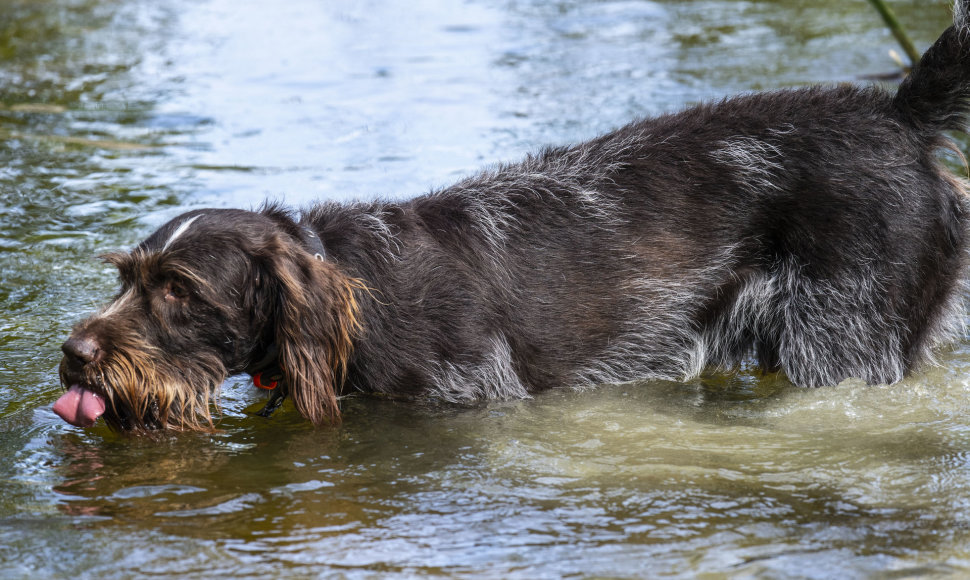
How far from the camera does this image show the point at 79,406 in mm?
4184

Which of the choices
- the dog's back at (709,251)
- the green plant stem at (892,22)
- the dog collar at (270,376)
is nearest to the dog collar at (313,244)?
the dog's back at (709,251)

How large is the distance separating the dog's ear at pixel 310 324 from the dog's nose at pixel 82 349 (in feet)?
2.19

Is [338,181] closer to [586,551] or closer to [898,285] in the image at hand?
[898,285]

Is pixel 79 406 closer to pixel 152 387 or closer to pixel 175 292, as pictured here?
pixel 152 387

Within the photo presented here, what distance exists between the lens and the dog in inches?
181

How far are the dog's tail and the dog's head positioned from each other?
2.54m

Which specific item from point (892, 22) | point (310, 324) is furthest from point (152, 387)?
point (892, 22)

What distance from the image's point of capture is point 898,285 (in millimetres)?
4773

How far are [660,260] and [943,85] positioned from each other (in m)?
1.39

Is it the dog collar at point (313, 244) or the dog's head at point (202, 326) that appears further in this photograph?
the dog collar at point (313, 244)

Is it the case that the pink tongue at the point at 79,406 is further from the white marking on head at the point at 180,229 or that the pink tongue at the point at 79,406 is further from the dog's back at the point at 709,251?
the dog's back at the point at 709,251

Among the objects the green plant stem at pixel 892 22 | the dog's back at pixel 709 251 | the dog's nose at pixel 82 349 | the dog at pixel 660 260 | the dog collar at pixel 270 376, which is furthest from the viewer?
the green plant stem at pixel 892 22

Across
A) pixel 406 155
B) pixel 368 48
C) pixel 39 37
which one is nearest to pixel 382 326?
pixel 406 155

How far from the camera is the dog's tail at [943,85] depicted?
15.3 ft
